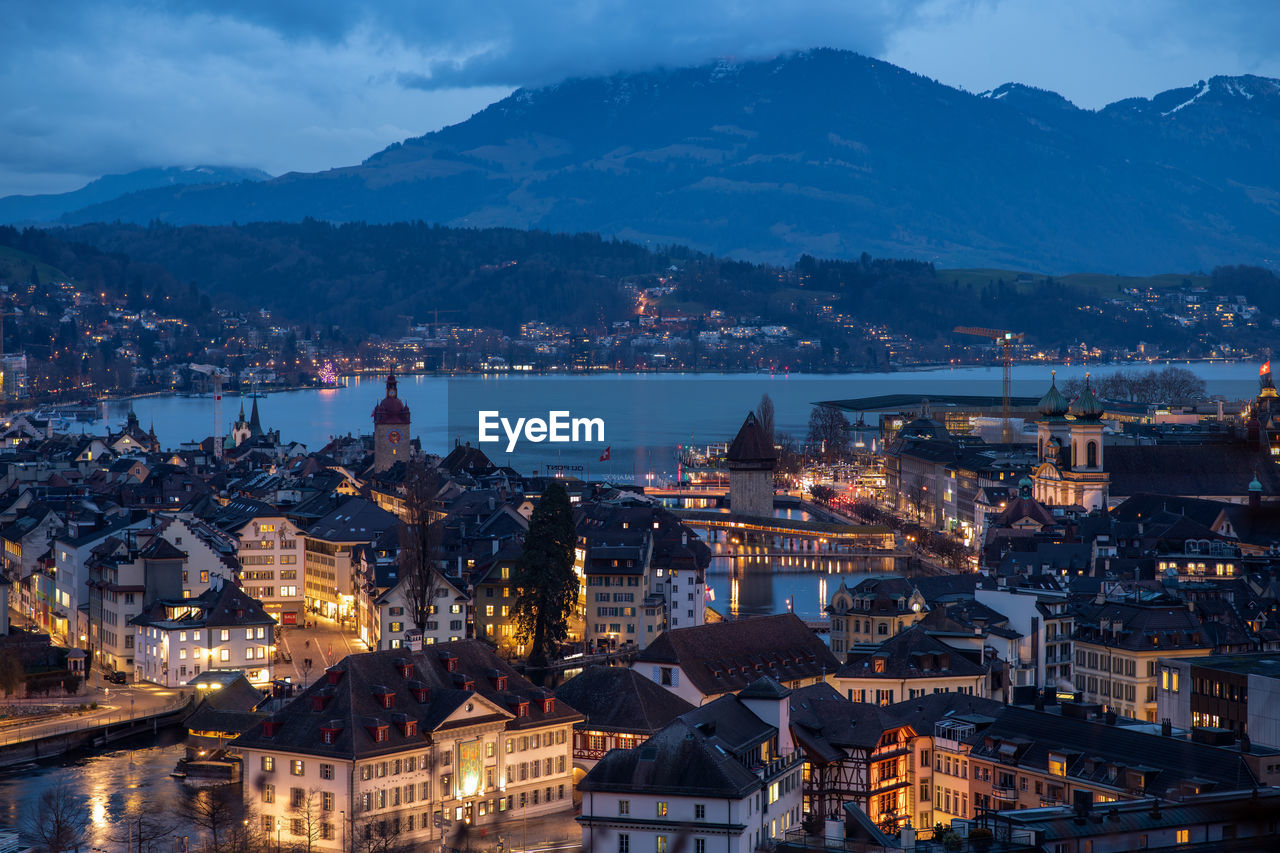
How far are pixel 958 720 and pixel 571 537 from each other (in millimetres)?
15032

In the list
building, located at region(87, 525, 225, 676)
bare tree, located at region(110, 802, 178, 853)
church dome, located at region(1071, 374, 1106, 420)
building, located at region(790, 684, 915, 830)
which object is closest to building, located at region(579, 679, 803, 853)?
building, located at region(790, 684, 915, 830)

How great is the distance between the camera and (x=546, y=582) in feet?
120

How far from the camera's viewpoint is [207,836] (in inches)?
859

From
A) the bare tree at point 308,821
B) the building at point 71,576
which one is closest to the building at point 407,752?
Answer: the bare tree at point 308,821

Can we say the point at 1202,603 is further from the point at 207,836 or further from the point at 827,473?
the point at 827,473

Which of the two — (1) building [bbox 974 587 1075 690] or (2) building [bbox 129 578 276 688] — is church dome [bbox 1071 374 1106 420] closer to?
(1) building [bbox 974 587 1075 690]

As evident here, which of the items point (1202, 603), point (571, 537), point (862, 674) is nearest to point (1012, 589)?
point (1202, 603)

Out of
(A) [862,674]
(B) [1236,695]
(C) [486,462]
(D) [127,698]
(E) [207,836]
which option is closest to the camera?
(E) [207,836]

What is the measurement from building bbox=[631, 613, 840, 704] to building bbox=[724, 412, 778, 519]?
104 ft

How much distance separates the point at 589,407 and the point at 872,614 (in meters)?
112

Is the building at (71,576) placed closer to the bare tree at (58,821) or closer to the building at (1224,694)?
the bare tree at (58,821)

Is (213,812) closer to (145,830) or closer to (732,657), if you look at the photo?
(145,830)

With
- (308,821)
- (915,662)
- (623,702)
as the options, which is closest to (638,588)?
(915,662)

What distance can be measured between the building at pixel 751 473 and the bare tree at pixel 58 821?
38.0 meters
